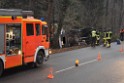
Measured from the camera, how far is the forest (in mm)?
31250

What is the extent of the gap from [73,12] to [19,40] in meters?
30.6

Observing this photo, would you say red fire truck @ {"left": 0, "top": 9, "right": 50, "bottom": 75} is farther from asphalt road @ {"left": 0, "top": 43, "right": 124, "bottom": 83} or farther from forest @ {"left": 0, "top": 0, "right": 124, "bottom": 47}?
forest @ {"left": 0, "top": 0, "right": 124, "bottom": 47}

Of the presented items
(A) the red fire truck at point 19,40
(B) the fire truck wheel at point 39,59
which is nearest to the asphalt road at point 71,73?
(B) the fire truck wheel at point 39,59

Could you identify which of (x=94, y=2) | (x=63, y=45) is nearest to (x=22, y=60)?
(x=63, y=45)

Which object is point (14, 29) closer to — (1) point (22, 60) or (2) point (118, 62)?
(1) point (22, 60)

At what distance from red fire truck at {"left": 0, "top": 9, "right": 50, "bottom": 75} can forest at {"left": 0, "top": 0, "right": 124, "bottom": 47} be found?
42.0 feet

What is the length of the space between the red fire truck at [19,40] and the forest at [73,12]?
12812 mm

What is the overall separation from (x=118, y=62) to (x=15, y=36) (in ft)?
21.1

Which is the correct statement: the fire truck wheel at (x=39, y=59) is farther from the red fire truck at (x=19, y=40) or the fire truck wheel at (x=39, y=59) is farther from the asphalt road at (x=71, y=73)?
the asphalt road at (x=71, y=73)

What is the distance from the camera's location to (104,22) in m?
57.1

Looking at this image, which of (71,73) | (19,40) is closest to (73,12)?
(19,40)

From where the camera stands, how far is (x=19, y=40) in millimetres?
15625

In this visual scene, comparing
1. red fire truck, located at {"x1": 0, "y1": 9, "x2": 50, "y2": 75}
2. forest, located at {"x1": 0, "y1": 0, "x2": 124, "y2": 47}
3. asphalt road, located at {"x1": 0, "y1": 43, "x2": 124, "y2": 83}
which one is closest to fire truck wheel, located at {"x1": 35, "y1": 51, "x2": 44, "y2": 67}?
red fire truck, located at {"x1": 0, "y1": 9, "x2": 50, "y2": 75}

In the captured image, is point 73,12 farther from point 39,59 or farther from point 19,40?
point 19,40
